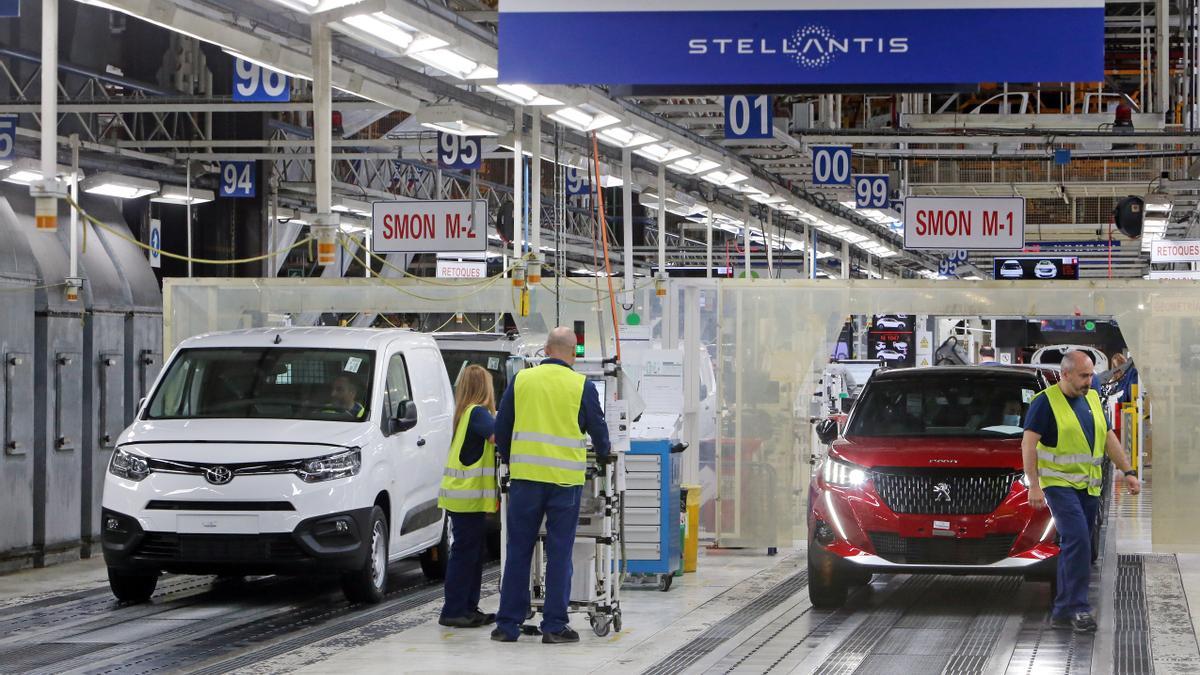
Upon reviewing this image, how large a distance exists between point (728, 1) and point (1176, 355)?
715cm

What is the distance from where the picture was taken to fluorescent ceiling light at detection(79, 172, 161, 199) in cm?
1658

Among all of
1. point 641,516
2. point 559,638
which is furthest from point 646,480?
point 559,638

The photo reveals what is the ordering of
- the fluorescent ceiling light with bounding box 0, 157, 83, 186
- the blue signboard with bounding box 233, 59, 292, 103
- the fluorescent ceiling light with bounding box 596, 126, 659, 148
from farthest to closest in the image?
1. the fluorescent ceiling light with bounding box 0, 157, 83, 186
2. the fluorescent ceiling light with bounding box 596, 126, 659, 148
3. the blue signboard with bounding box 233, 59, 292, 103

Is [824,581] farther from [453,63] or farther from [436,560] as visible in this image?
[453,63]

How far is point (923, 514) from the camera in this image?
10.6m

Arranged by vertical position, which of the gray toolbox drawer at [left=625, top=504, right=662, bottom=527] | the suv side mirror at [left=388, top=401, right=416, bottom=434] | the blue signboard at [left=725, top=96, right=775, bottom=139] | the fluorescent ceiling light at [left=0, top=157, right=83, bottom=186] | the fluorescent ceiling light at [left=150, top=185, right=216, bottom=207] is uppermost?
the blue signboard at [left=725, top=96, right=775, bottom=139]

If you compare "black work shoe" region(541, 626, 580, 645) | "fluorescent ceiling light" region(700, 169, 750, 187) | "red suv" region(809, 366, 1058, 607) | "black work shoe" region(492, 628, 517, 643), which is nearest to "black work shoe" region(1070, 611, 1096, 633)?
"red suv" region(809, 366, 1058, 607)

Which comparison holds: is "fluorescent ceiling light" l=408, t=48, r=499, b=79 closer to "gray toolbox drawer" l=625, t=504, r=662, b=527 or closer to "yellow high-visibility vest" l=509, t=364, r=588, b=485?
"yellow high-visibility vest" l=509, t=364, r=588, b=485

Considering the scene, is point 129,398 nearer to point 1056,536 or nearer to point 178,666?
point 178,666

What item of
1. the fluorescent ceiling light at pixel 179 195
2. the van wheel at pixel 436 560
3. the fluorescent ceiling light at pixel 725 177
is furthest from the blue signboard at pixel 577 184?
the van wheel at pixel 436 560

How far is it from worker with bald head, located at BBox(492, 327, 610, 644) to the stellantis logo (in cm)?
193

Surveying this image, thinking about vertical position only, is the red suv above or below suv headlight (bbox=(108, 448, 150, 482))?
below

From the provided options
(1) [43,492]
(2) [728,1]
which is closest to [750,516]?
(1) [43,492]

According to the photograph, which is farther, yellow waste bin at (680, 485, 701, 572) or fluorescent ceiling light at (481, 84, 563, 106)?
yellow waste bin at (680, 485, 701, 572)
